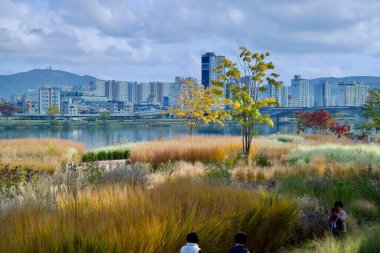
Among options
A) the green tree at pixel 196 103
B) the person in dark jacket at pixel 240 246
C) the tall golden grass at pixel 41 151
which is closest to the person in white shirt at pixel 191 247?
the person in dark jacket at pixel 240 246

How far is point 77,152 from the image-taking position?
23.6 meters

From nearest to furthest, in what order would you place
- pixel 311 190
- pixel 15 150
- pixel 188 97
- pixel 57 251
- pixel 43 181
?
1. pixel 57 251
2. pixel 43 181
3. pixel 311 190
4. pixel 15 150
5. pixel 188 97

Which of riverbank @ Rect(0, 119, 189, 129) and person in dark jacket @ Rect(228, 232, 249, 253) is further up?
person in dark jacket @ Rect(228, 232, 249, 253)

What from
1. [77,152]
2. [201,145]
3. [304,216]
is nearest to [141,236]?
[304,216]

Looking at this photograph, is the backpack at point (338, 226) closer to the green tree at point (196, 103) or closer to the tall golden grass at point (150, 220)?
the tall golden grass at point (150, 220)

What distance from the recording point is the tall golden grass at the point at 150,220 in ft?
17.1

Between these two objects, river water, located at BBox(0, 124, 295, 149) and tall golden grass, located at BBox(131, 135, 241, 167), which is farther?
river water, located at BBox(0, 124, 295, 149)

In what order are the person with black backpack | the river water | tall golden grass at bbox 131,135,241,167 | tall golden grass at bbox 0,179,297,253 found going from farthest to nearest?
1. the river water
2. tall golden grass at bbox 131,135,241,167
3. the person with black backpack
4. tall golden grass at bbox 0,179,297,253

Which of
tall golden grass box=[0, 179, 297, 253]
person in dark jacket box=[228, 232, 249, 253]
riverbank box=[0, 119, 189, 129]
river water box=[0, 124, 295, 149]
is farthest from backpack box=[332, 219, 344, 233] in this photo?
riverbank box=[0, 119, 189, 129]

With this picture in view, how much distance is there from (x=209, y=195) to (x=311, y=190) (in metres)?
4.37

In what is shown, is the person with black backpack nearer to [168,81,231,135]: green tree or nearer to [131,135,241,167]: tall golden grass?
[131,135,241,167]: tall golden grass

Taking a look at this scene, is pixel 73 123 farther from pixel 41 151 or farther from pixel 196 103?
pixel 41 151

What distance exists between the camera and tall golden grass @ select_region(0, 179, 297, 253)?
5219mm

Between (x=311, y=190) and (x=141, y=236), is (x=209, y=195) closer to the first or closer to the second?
(x=141, y=236)
